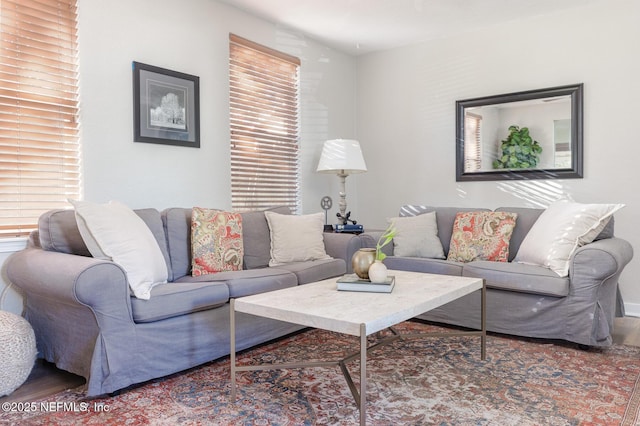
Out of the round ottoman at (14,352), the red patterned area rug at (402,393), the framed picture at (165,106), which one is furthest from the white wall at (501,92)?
the round ottoman at (14,352)

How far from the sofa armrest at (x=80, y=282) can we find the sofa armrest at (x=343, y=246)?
179 centimetres

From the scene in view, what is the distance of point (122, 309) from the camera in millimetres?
2217

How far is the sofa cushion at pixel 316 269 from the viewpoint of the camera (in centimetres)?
315

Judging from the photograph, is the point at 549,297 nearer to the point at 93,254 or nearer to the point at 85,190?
the point at 93,254

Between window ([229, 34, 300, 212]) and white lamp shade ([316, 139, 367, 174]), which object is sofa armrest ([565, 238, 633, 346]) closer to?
white lamp shade ([316, 139, 367, 174])

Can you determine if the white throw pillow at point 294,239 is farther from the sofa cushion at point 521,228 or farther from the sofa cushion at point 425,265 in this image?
the sofa cushion at point 521,228

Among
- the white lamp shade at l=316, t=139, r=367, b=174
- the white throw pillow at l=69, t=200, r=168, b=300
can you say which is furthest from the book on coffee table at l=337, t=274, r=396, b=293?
the white lamp shade at l=316, t=139, r=367, b=174

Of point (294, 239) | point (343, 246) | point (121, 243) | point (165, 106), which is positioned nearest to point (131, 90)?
point (165, 106)

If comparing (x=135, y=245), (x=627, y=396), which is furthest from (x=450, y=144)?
(x=135, y=245)

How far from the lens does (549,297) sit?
116 inches

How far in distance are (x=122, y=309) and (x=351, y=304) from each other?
1.08m

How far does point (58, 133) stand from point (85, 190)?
38 centimetres

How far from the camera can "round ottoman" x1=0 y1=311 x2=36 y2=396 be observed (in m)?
2.15

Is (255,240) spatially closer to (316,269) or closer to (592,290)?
(316,269)
